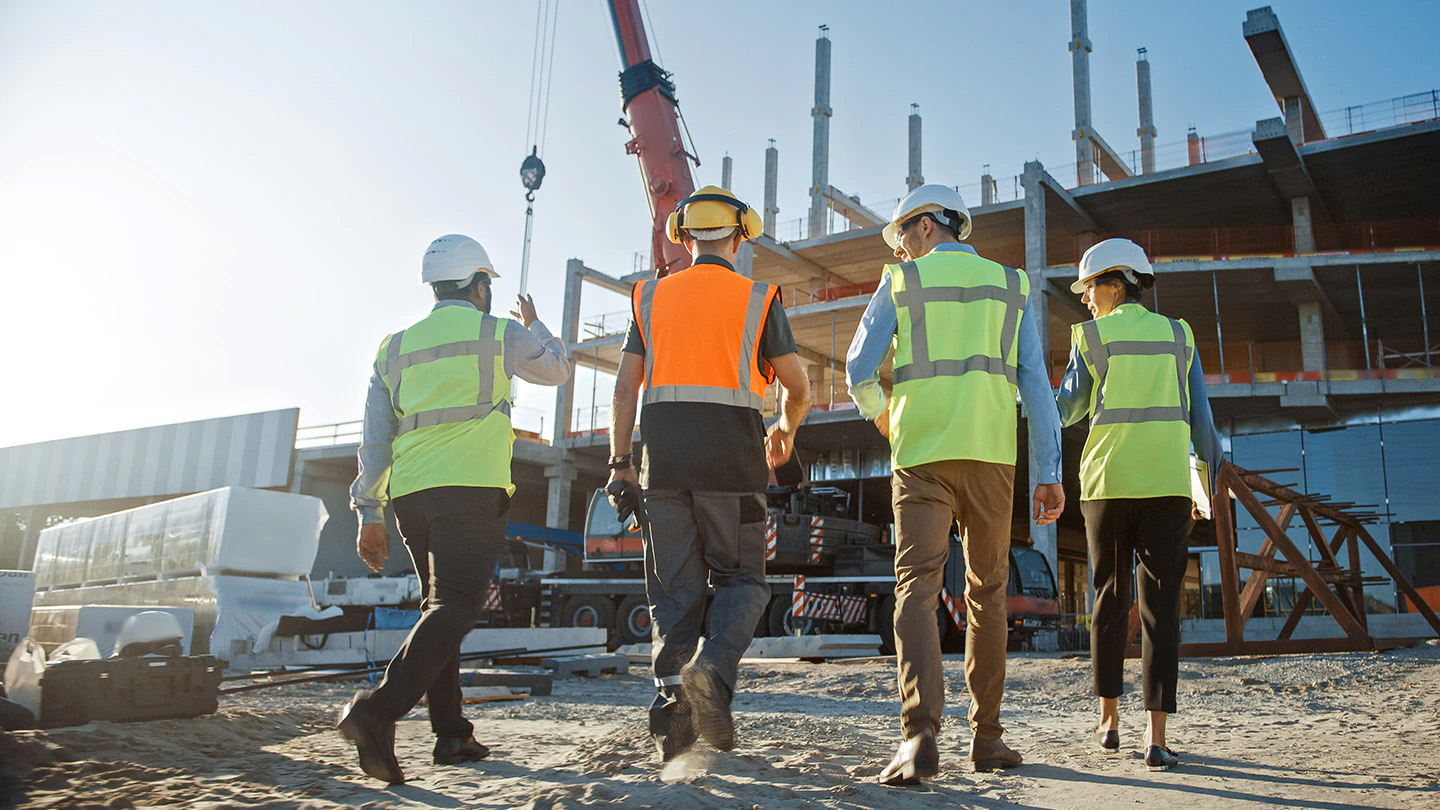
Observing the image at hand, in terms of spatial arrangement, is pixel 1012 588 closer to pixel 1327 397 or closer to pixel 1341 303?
pixel 1327 397

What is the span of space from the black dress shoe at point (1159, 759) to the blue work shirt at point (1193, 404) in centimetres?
105

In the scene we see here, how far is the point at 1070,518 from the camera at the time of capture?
33.7 meters

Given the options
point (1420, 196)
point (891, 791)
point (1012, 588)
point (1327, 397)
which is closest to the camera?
point (891, 791)

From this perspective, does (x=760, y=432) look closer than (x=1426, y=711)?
Yes

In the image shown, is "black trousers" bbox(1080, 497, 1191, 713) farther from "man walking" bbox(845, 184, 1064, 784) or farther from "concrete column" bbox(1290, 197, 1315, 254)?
"concrete column" bbox(1290, 197, 1315, 254)

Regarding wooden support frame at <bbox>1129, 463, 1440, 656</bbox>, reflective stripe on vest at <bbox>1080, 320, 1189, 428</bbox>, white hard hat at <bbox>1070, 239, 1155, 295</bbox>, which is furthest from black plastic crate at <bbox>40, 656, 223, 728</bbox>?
wooden support frame at <bbox>1129, 463, 1440, 656</bbox>

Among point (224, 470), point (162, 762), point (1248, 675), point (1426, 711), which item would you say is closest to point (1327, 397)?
point (1248, 675)

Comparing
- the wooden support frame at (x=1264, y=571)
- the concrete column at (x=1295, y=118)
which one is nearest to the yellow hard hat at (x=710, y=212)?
the wooden support frame at (x=1264, y=571)

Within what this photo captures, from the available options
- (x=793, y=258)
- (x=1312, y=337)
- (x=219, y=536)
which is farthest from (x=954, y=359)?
(x=793, y=258)

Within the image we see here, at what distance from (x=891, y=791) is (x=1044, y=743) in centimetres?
135

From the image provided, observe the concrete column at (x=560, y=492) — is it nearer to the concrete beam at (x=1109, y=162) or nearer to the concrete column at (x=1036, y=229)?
the concrete column at (x=1036, y=229)

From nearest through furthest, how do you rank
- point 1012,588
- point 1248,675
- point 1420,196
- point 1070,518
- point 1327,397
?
point 1248,675, point 1012,588, point 1327,397, point 1420,196, point 1070,518

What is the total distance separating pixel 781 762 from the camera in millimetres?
2664

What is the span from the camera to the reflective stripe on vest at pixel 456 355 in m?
3.10
